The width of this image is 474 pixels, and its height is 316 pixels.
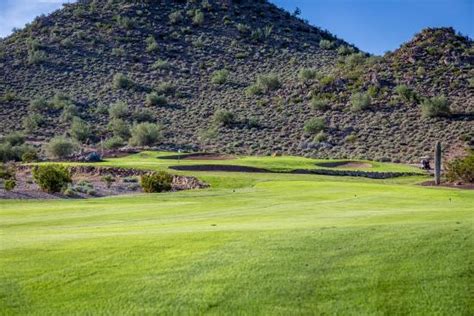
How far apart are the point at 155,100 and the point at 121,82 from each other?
892 centimetres

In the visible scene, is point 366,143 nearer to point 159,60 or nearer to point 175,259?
point 159,60

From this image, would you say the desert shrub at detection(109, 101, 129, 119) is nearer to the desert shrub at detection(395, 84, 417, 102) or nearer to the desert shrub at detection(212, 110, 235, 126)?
the desert shrub at detection(212, 110, 235, 126)

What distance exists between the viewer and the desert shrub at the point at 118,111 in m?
80.3

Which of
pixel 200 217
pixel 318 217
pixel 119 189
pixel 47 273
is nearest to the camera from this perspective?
pixel 47 273

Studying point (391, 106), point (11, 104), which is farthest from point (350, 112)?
point (11, 104)

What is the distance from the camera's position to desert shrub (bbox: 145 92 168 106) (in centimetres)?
8438

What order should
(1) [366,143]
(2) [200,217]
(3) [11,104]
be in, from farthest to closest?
(3) [11,104], (1) [366,143], (2) [200,217]

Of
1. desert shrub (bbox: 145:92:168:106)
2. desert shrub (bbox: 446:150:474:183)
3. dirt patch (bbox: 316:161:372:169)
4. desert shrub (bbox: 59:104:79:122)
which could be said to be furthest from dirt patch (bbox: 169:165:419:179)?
desert shrub (bbox: 145:92:168:106)

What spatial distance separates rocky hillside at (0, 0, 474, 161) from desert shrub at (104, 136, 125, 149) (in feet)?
12.1

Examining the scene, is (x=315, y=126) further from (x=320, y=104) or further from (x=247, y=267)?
(x=247, y=267)

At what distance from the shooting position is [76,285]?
9.62 metres

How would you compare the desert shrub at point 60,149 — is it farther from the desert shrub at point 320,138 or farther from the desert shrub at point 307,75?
the desert shrub at point 307,75

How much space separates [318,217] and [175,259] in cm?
618

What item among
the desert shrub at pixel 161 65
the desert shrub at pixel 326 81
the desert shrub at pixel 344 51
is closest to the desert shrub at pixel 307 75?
the desert shrub at pixel 326 81
